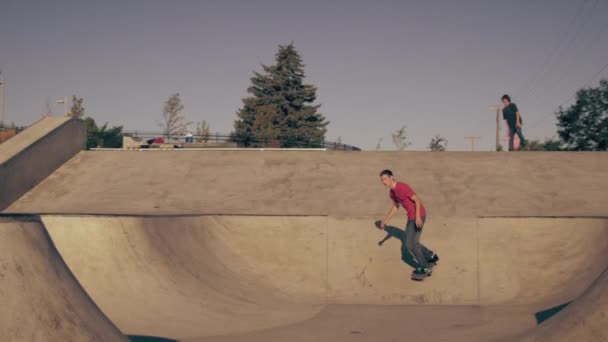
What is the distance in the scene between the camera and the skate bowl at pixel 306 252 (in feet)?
19.5

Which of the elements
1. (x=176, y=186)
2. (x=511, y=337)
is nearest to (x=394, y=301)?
(x=511, y=337)

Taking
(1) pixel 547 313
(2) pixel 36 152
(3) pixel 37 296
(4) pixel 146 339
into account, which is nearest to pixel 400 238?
(1) pixel 547 313

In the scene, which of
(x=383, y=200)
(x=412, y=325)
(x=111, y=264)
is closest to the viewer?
(x=412, y=325)

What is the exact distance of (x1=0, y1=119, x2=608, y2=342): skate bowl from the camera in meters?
5.93

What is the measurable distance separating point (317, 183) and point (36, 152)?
290 inches

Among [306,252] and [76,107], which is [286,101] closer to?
[76,107]

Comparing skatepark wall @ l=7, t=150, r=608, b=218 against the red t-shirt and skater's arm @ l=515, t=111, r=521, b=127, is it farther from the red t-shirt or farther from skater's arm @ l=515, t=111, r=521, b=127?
the red t-shirt

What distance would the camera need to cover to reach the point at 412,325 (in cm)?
804

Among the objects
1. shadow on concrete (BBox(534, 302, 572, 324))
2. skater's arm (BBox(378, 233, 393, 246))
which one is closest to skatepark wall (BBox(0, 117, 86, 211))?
skater's arm (BBox(378, 233, 393, 246))

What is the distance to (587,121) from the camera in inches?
1742

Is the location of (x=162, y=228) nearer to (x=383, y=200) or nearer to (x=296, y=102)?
(x=383, y=200)

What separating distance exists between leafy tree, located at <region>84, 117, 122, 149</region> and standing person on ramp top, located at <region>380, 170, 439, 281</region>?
3214 cm

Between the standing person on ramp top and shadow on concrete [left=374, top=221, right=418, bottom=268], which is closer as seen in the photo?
the standing person on ramp top

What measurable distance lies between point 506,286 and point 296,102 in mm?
49746
